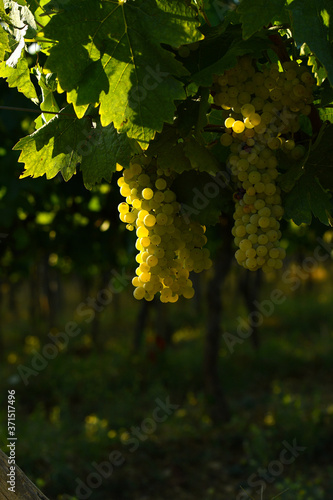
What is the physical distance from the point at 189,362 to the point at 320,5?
9302 mm

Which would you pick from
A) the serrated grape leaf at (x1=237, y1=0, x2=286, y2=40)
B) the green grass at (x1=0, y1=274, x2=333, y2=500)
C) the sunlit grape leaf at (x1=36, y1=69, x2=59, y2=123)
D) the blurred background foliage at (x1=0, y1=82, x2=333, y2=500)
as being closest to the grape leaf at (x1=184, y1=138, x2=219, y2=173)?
the serrated grape leaf at (x1=237, y1=0, x2=286, y2=40)

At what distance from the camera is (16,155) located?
416 centimetres

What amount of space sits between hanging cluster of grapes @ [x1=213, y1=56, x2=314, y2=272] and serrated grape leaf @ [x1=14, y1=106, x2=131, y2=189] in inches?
12.1

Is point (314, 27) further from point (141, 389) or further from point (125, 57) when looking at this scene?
point (141, 389)

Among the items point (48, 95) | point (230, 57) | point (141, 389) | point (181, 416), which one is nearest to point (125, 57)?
point (230, 57)

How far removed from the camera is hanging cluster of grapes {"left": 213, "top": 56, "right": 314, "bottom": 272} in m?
1.32

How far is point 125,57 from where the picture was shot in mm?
1268

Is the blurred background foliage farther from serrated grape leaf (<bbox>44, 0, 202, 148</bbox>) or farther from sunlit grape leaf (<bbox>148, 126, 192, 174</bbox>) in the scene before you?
serrated grape leaf (<bbox>44, 0, 202, 148</bbox>)

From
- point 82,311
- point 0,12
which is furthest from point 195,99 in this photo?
point 82,311

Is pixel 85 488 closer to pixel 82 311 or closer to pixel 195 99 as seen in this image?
pixel 195 99

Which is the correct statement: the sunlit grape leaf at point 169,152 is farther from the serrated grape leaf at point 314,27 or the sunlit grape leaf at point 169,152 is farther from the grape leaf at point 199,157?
the serrated grape leaf at point 314,27

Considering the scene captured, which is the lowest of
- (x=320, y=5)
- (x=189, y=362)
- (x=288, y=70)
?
(x=189, y=362)

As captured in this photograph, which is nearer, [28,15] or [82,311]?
[28,15]

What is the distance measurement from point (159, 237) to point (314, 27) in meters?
0.61
